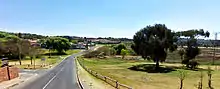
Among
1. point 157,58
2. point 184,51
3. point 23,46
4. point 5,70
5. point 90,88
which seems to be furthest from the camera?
point 23,46

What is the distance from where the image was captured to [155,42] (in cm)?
8825

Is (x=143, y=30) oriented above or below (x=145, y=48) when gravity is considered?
above

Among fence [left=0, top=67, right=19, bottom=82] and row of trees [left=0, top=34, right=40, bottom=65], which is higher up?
row of trees [left=0, top=34, right=40, bottom=65]

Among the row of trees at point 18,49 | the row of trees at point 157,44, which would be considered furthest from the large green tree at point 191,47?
the row of trees at point 18,49

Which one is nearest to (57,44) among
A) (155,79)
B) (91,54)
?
(91,54)

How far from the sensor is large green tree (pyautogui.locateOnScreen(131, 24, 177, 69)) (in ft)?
290

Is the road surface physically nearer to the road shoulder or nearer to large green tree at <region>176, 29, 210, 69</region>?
the road shoulder

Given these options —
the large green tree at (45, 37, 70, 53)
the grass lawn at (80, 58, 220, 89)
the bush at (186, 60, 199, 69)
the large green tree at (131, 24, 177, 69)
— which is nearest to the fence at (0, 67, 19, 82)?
the grass lawn at (80, 58, 220, 89)

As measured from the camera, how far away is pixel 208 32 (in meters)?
128

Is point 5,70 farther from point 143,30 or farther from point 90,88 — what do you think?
point 143,30

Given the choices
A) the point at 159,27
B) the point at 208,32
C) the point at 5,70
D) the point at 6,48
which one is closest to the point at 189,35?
the point at 208,32

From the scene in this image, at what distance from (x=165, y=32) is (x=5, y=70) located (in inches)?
2326

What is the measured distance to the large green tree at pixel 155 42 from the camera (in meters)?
88.5

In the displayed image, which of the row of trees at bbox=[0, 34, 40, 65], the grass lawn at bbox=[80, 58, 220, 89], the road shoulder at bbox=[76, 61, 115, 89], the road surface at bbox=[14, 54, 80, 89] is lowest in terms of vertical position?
the grass lawn at bbox=[80, 58, 220, 89]
